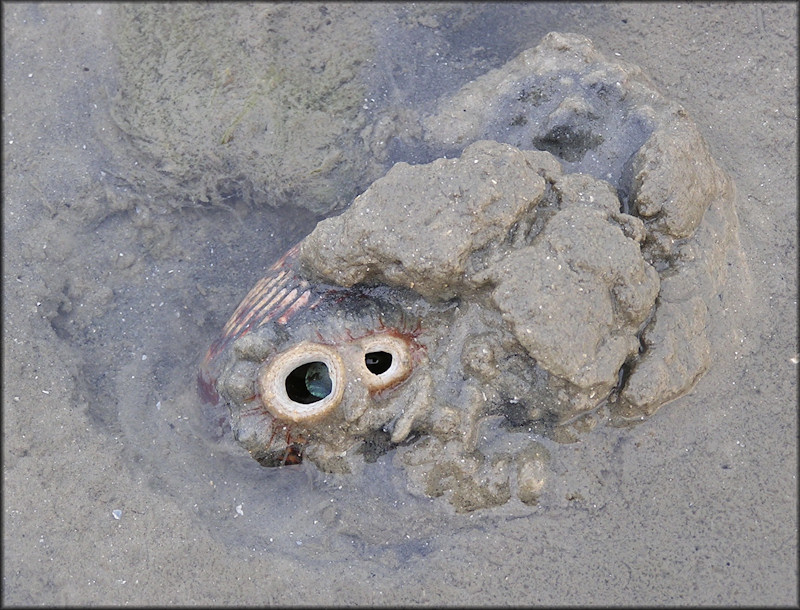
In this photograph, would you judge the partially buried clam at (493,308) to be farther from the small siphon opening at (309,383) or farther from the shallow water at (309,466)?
the shallow water at (309,466)

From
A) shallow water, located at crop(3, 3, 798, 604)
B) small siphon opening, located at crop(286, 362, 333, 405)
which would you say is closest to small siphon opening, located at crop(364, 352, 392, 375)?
small siphon opening, located at crop(286, 362, 333, 405)

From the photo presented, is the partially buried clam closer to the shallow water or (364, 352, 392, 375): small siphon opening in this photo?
(364, 352, 392, 375): small siphon opening

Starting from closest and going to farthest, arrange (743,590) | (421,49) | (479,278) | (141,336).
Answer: (479,278) → (743,590) → (141,336) → (421,49)

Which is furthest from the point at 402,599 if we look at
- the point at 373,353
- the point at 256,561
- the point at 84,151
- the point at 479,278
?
the point at 84,151

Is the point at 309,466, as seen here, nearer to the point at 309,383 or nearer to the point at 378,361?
the point at 309,383

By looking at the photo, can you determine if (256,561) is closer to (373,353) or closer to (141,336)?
(373,353)

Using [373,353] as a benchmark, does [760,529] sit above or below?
below

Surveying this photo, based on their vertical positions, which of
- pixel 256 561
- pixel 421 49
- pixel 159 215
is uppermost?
pixel 421 49

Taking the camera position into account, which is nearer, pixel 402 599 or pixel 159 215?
pixel 402 599
